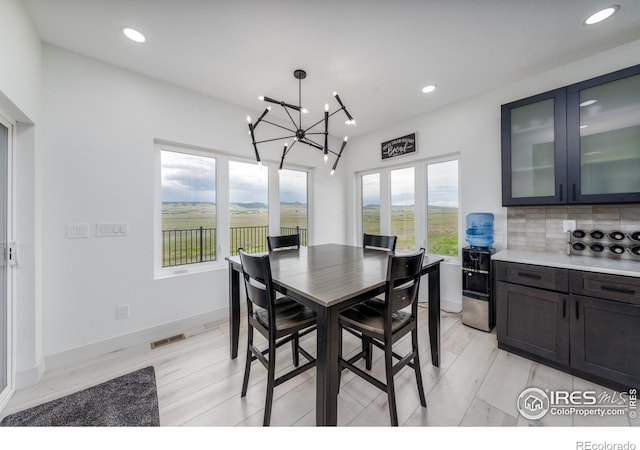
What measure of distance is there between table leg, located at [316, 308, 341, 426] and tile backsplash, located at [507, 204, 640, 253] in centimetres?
252

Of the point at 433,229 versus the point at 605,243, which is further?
the point at 433,229

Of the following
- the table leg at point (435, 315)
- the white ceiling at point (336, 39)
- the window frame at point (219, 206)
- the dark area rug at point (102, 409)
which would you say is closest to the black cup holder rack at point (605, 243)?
the table leg at point (435, 315)

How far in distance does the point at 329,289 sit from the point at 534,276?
1.94 metres

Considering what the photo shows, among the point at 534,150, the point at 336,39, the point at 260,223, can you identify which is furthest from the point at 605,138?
the point at 260,223

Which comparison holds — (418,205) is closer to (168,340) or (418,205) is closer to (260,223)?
(260,223)

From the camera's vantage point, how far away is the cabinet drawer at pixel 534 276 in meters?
1.95

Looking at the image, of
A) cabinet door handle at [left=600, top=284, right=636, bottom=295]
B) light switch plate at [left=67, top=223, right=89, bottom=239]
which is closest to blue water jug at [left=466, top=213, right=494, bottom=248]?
cabinet door handle at [left=600, top=284, right=636, bottom=295]

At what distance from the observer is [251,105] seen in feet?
10.2

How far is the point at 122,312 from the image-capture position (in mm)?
2354

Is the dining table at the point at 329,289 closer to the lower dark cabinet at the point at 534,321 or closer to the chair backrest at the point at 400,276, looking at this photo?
the chair backrest at the point at 400,276

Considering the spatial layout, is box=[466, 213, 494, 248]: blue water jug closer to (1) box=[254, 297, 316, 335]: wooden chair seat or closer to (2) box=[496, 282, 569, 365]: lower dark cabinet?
(2) box=[496, 282, 569, 365]: lower dark cabinet

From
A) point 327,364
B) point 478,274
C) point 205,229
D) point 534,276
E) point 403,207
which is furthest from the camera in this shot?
point 403,207
